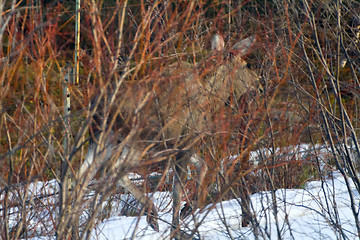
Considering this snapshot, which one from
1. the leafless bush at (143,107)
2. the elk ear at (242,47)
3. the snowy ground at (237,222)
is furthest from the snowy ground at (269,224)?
the elk ear at (242,47)

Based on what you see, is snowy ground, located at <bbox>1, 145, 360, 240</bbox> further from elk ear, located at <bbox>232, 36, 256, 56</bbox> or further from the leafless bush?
elk ear, located at <bbox>232, 36, 256, 56</bbox>

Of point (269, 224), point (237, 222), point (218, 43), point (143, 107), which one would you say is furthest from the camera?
point (237, 222)

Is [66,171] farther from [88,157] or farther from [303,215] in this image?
[303,215]

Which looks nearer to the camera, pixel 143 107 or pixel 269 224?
pixel 143 107

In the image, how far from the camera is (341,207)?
489 centimetres

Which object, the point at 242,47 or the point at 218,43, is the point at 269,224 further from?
the point at 218,43

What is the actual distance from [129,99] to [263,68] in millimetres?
1391

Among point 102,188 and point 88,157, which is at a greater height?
point 88,157

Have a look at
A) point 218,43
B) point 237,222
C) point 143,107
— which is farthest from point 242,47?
point 237,222

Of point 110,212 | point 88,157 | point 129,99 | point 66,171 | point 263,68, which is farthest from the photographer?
point 110,212

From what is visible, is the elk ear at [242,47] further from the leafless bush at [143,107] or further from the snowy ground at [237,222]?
the snowy ground at [237,222]

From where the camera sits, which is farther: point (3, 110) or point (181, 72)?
point (181, 72)

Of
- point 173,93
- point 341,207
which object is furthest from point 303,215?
point 173,93

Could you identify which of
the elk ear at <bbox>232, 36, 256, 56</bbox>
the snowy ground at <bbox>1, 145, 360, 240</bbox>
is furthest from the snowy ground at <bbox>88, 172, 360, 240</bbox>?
the elk ear at <bbox>232, 36, 256, 56</bbox>
